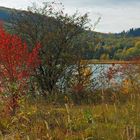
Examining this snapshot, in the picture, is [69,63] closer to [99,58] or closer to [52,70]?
[52,70]

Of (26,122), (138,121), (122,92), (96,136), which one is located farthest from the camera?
(122,92)

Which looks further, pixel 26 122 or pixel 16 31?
pixel 16 31

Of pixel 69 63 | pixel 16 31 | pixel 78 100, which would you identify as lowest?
pixel 78 100

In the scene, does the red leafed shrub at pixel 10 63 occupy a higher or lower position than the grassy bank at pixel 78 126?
higher

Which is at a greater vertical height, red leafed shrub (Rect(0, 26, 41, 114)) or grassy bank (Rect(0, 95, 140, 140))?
red leafed shrub (Rect(0, 26, 41, 114))

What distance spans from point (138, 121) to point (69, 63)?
821 centimetres

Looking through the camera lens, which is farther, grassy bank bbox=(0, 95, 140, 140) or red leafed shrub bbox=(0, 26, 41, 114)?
red leafed shrub bbox=(0, 26, 41, 114)

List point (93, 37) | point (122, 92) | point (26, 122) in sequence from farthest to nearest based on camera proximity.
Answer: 1. point (93, 37)
2. point (122, 92)
3. point (26, 122)

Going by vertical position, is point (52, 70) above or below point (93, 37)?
below

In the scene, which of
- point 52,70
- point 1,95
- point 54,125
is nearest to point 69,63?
point 52,70

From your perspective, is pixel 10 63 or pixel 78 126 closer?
pixel 78 126

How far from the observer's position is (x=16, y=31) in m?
16.1

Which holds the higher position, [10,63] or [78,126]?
[10,63]

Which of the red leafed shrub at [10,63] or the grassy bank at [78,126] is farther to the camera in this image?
the red leafed shrub at [10,63]
